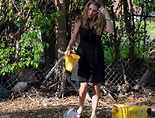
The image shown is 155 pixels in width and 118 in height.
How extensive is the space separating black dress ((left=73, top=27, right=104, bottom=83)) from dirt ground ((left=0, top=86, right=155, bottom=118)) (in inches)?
22.4

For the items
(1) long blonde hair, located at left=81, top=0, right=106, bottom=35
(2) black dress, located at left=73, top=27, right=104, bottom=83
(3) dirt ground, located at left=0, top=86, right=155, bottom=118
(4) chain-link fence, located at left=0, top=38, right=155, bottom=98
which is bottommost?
(3) dirt ground, located at left=0, top=86, right=155, bottom=118

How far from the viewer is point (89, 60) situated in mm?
5707

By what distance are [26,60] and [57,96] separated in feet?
2.40

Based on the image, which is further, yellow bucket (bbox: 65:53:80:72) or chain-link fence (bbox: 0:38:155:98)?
chain-link fence (bbox: 0:38:155:98)

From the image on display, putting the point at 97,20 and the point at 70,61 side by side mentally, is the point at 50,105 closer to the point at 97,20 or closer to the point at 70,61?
the point at 70,61

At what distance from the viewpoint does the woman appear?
5.62 metres

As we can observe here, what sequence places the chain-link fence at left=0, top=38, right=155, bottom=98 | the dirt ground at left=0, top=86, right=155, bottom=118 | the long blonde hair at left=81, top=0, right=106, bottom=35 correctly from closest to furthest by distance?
the long blonde hair at left=81, top=0, right=106, bottom=35 < the dirt ground at left=0, top=86, right=155, bottom=118 < the chain-link fence at left=0, top=38, right=155, bottom=98

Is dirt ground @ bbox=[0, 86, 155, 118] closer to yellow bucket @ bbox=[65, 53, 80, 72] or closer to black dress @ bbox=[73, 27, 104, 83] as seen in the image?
black dress @ bbox=[73, 27, 104, 83]

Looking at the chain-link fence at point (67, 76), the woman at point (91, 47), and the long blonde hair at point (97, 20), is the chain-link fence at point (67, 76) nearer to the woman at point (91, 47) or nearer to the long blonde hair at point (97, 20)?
the woman at point (91, 47)

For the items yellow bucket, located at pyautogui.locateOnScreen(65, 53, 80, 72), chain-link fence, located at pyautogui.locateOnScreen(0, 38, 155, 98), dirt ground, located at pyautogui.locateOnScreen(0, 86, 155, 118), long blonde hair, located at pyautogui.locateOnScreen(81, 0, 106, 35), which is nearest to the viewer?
yellow bucket, located at pyautogui.locateOnScreen(65, 53, 80, 72)

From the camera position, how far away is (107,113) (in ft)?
20.4

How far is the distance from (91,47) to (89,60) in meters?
0.16

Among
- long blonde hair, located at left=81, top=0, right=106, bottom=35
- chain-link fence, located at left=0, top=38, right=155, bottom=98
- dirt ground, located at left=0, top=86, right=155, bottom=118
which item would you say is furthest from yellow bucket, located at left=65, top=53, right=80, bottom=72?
chain-link fence, located at left=0, top=38, right=155, bottom=98

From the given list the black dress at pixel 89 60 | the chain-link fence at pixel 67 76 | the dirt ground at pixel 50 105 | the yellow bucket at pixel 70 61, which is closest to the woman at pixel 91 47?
the black dress at pixel 89 60
